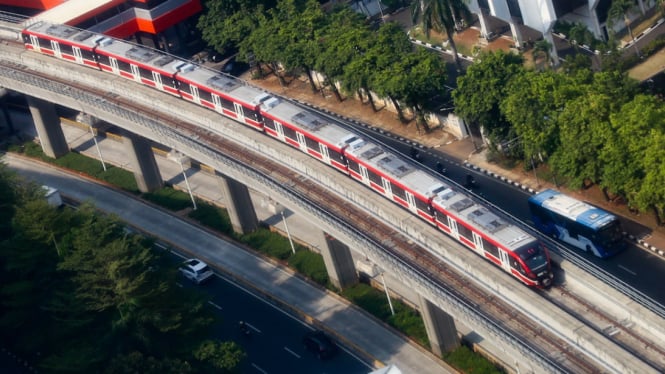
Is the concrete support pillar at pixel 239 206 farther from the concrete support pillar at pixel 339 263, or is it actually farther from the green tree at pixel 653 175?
the green tree at pixel 653 175

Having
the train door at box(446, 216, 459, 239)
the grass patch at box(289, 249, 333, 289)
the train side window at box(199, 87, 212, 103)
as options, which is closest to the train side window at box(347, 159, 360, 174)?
the train door at box(446, 216, 459, 239)

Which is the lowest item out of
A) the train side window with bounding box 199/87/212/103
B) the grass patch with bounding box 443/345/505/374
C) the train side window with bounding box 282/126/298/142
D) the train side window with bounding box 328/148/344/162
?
the grass patch with bounding box 443/345/505/374

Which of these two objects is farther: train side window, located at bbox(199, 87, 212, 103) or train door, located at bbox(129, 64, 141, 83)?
train door, located at bbox(129, 64, 141, 83)

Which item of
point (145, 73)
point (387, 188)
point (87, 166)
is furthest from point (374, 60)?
point (87, 166)

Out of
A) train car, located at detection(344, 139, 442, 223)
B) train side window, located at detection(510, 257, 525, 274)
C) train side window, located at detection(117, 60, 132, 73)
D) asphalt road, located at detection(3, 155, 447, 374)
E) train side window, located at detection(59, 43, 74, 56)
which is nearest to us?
train side window, located at detection(510, 257, 525, 274)

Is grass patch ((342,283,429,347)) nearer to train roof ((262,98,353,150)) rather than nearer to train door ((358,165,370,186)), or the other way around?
train door ((358,165,370,186))

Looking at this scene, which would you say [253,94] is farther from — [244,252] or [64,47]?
[64,47]

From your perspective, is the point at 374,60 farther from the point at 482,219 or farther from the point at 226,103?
the point at 482,219
